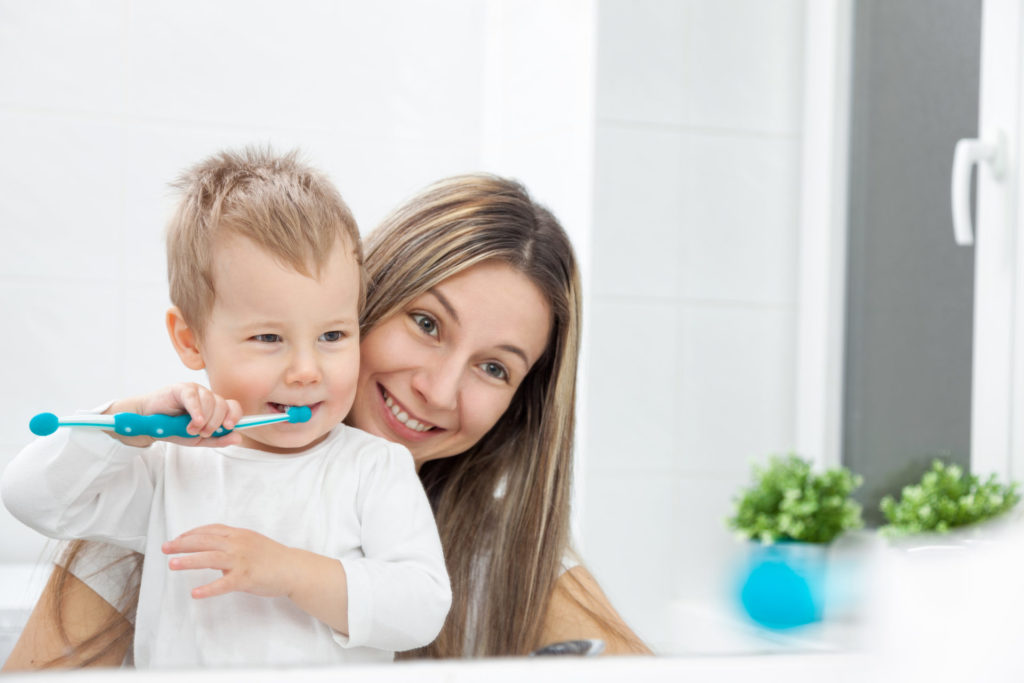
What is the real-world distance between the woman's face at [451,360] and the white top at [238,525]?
58mm

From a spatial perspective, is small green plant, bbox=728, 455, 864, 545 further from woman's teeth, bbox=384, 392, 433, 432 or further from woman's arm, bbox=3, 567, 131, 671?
woman's arm, bbox=3, 567, 131, 671

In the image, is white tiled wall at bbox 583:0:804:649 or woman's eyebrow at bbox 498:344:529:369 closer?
woman's eyebrow at bbox 498:344:529:369

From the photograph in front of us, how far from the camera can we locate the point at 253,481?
0.42m

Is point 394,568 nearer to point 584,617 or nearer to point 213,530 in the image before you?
point 213,530

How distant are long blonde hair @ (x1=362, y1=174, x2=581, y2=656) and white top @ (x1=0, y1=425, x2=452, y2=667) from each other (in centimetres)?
8

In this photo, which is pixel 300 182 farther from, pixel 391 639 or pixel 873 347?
pixel 873 347

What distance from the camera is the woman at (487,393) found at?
0.49 metres

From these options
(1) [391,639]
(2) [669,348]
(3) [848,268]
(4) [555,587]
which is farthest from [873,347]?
(1) [391,639]

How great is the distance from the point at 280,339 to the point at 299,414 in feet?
0.12

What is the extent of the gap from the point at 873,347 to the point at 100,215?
2.46ft

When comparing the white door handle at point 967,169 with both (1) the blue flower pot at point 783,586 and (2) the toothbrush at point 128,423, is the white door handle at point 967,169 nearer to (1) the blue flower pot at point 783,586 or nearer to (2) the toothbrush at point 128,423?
(1) the blue flower pot at point 783,586

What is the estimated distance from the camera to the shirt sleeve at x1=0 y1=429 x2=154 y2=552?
383mm

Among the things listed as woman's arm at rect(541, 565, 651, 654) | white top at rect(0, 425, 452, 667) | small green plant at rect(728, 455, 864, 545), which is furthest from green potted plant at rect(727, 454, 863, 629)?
white top at rect(0, 425, 452, 667)

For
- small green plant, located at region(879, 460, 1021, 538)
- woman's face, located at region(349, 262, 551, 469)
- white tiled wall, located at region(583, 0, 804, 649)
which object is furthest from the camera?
small green plant, located at region(879, 460, 1021, 538)
